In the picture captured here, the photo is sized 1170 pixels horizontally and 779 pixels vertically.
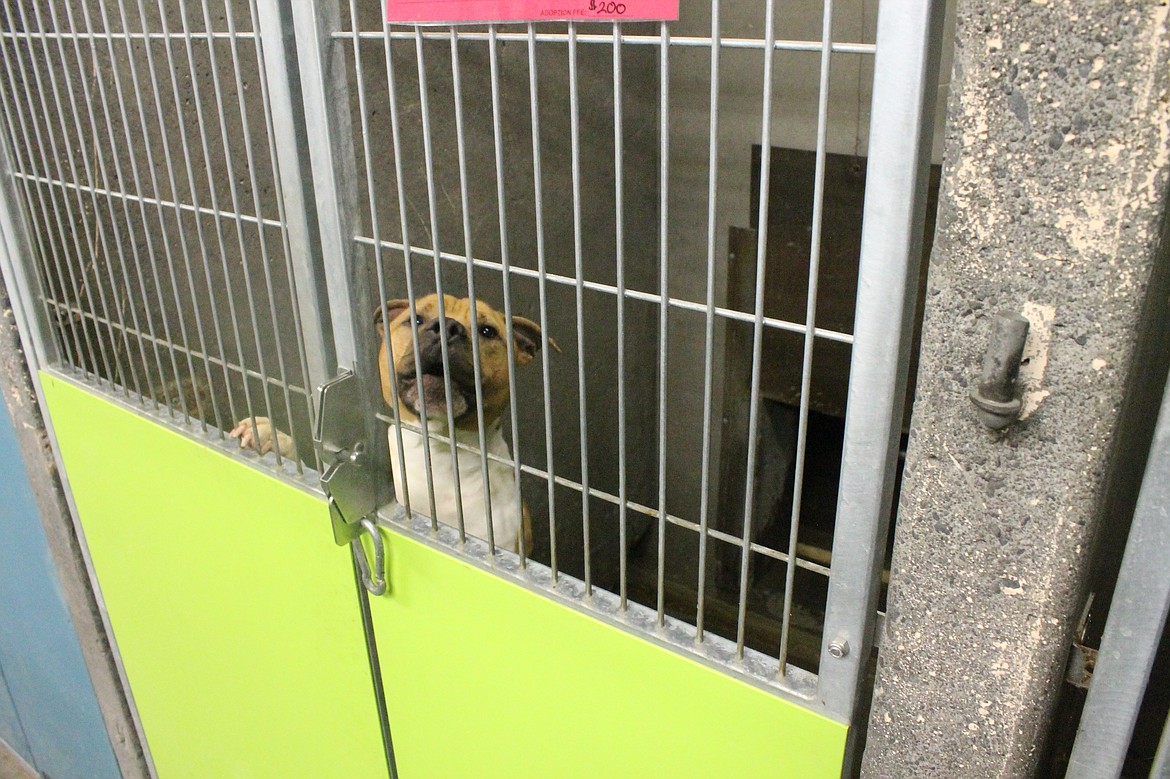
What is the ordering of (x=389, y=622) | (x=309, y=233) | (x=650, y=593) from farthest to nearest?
(x=650, y=593) → (x=389, y=622) → (x=309, y=233)

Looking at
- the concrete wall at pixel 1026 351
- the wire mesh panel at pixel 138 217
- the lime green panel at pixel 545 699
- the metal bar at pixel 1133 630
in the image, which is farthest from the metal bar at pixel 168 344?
the metal bar at pixel 1133 630

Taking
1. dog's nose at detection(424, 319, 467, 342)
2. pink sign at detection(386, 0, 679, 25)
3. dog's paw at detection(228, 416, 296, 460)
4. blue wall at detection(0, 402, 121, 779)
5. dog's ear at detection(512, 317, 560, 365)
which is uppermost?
pink sign at detection(386, 0, 679, 25)

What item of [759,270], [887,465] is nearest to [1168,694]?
[887,465]

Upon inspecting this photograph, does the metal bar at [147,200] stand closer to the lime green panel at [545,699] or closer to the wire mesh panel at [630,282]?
the wire mesh panel at [630,282]

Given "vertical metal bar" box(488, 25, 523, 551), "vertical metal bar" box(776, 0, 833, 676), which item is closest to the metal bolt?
"vertical metal bar" box(776, 0, 833, 676)

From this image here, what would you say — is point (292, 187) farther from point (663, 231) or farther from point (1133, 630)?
point (1133, 630)

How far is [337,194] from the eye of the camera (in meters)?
0.95

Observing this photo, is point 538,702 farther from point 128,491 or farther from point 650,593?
point 650,593

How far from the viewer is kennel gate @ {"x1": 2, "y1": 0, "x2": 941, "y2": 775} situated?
688mm

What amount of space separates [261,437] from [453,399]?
306 millimetres

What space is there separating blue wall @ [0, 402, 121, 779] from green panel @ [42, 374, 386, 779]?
21cm

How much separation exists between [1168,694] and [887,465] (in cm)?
33

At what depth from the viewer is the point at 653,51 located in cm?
221

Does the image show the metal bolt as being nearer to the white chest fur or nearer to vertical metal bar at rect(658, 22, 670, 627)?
vertical metal bar at rect(658, 22, 670, 627)
